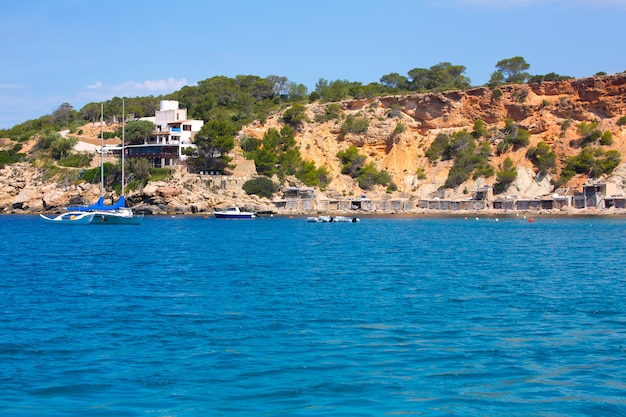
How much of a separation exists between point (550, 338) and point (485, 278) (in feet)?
32.3

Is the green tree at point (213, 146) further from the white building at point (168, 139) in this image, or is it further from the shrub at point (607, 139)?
the shrub at point (607, 139)

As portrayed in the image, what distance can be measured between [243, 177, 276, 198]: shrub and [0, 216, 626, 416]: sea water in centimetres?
4789

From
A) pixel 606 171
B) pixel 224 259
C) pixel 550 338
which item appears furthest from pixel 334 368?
pixel 606 171

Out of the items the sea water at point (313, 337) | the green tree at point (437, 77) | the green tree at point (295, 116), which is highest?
the green tree at point (437, 77)

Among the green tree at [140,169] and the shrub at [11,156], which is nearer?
the green tree at [140,169]

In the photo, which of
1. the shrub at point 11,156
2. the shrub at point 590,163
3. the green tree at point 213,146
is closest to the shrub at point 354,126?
the green tree at point 213,146

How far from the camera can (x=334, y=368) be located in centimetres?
1170

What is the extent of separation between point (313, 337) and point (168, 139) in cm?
7373

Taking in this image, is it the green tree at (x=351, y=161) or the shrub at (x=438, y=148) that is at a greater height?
the shrub at (x=438, y=148)

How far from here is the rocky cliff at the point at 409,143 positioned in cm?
7650

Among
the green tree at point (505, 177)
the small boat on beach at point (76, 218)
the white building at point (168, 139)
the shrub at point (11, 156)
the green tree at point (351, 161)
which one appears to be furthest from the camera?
the shrub at point (11, 156)

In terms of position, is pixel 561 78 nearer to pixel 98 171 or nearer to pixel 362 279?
pixel 98 171

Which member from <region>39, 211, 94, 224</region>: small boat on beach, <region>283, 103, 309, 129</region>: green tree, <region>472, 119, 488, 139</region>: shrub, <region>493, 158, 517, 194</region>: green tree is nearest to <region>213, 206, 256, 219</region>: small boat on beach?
<region>39, 211, 94, 224</region>: small boat on beach

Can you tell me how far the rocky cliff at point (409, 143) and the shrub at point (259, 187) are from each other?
0.90 metres
